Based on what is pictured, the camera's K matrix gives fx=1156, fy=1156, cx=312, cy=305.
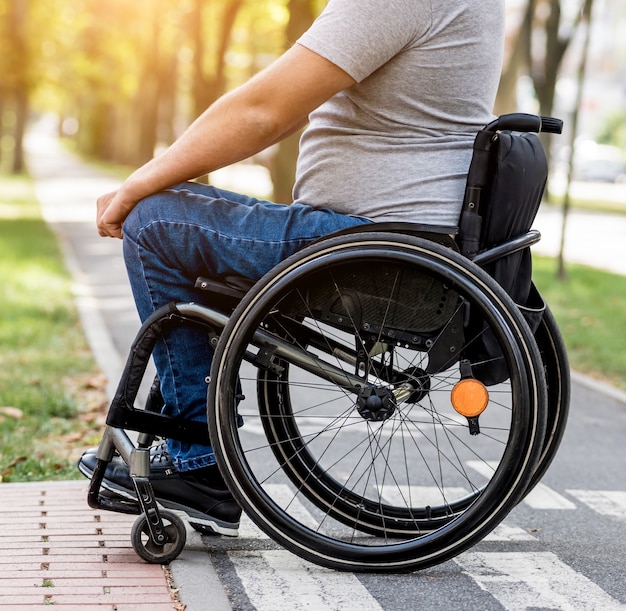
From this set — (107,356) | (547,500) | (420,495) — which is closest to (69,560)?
(420,495)

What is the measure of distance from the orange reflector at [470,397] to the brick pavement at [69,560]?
88 cm

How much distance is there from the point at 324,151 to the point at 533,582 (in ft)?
4.42

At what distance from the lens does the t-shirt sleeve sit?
297 centimetres

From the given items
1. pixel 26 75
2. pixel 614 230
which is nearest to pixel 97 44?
pixel 26 75

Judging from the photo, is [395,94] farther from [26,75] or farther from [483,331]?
[26,75]

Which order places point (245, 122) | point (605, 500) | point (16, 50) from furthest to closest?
point (16, 50) < point (605, 500) < point (245, 122)

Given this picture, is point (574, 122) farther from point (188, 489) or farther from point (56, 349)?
point (188, 489)

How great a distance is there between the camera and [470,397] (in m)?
3.01

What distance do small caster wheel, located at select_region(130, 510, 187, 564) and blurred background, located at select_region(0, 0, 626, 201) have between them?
9.05 meters

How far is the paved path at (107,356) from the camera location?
3.05 meters

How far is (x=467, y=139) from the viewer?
3.18 metres

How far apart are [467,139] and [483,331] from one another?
1.81 feet

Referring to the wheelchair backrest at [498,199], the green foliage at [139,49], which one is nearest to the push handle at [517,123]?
the wheelchair backrest at [498,199]

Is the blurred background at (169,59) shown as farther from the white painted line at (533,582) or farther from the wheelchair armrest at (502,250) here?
the wheelchair armrest at (502,250)
